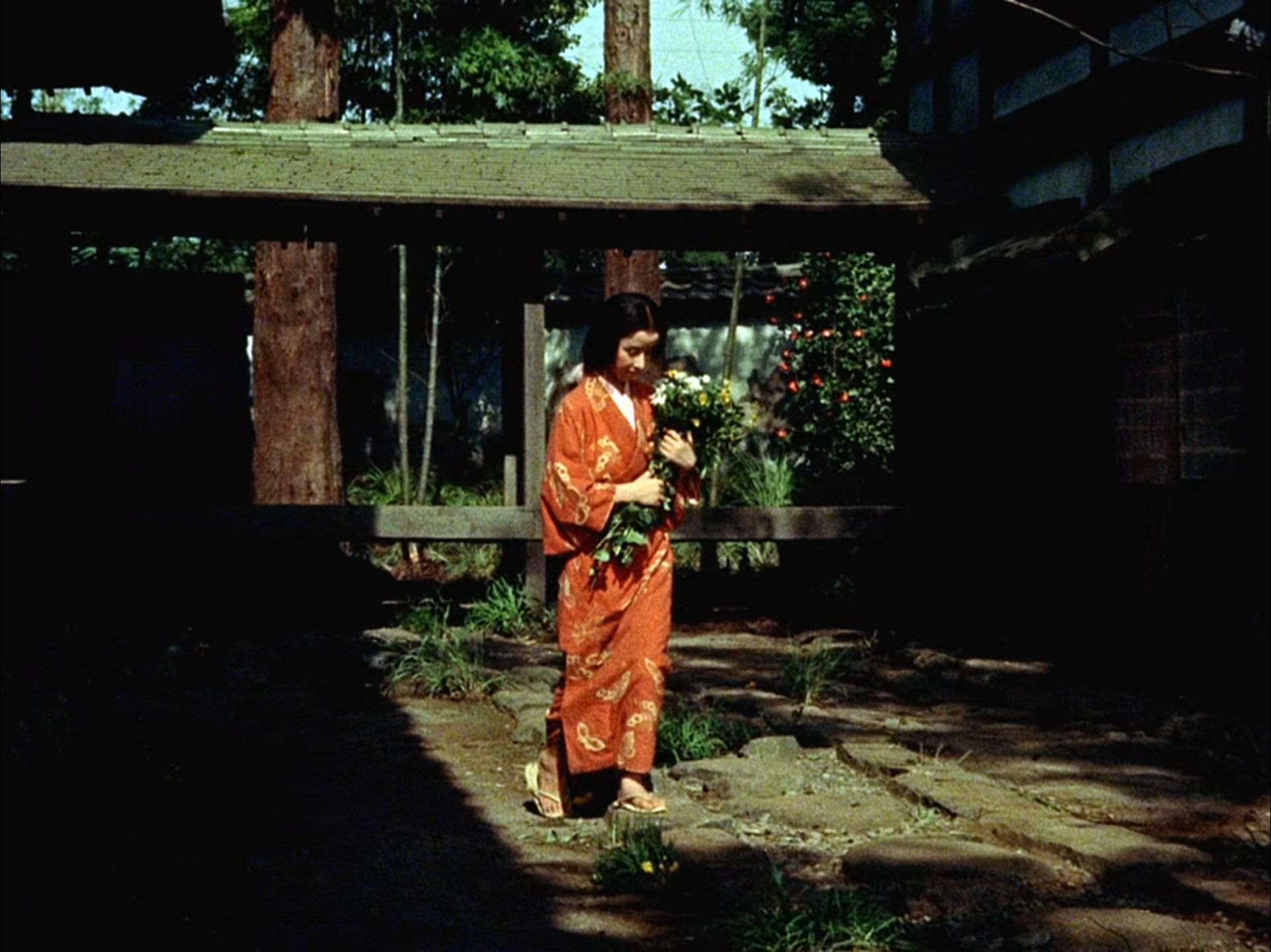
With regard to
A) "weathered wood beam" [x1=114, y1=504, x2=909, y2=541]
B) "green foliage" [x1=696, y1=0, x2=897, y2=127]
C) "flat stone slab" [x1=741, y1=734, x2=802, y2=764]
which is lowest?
"flat stone slab" [x1=741, y1=734, x2=802, y2=764]

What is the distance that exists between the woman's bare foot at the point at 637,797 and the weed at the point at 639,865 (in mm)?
754

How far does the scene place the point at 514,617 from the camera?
12969 mm

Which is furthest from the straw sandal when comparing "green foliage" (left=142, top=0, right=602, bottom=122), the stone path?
"green foliage" (left=142, top=0, right=602, bottom=122)

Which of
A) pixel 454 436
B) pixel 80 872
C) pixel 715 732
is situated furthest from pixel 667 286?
pixel 80 872

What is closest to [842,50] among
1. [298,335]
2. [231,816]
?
[298,335]

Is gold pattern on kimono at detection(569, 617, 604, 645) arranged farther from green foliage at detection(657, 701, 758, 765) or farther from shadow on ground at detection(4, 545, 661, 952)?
green foliage at detection(657, 701, 758, 765)

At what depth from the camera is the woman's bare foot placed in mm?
6840

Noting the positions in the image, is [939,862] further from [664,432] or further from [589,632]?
[664,432]

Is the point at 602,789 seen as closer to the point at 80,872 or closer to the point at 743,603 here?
the point at 80,872

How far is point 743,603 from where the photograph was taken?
48.0ft

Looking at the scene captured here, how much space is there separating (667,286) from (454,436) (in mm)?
3119

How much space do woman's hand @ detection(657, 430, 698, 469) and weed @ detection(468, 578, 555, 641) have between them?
597 centimetres

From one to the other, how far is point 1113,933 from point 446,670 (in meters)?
5.91

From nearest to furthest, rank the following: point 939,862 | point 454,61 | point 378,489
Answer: point 939,862, point 378,489, point 454,61
